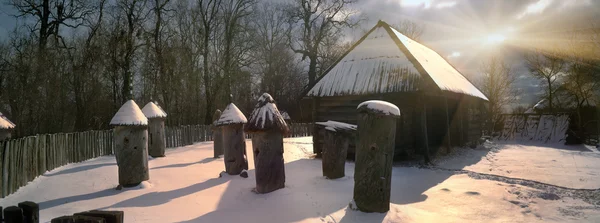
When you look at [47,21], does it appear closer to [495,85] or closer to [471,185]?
[471,185]

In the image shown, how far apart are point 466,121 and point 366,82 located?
7247 millimetres

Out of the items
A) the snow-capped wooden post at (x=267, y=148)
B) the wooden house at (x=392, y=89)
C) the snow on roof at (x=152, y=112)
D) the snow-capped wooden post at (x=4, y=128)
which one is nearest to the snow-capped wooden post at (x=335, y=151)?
the snow-capped wooden post at (x=267, y=148)

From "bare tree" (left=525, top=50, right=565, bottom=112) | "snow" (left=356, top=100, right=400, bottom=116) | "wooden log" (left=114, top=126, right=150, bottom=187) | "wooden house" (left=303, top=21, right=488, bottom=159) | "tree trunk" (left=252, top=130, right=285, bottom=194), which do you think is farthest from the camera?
"bare tree" (left=525, top=50, right=565, bottom=112)

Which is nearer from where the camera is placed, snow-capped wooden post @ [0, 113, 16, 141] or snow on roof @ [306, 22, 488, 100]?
snow-capped wooden post @ [0, 113, 16, 141]

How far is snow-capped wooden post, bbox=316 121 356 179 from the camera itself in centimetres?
746

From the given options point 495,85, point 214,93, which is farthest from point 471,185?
point 495,85

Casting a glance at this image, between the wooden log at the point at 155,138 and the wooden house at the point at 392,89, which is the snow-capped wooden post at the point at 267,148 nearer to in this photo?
the wooden house at the point at 392,89

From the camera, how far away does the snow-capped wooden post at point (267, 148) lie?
234 inches

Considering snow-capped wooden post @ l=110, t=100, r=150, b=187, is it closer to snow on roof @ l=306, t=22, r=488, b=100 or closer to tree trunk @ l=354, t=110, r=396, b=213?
tree trunk @ l=354, t=110, r=396, b=213

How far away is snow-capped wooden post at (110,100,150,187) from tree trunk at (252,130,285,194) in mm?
2766

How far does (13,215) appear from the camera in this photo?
101 inches

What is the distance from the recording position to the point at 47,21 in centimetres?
Result: 1862

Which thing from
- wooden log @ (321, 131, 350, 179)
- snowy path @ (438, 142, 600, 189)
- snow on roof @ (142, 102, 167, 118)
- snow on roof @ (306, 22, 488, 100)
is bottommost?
snowy path @ (438, 142, 600, 189)

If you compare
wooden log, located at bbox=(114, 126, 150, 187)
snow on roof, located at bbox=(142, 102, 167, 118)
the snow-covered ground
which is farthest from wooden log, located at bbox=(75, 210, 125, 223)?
snow on roof, located at bbox=(142, 102, 167, 118)
